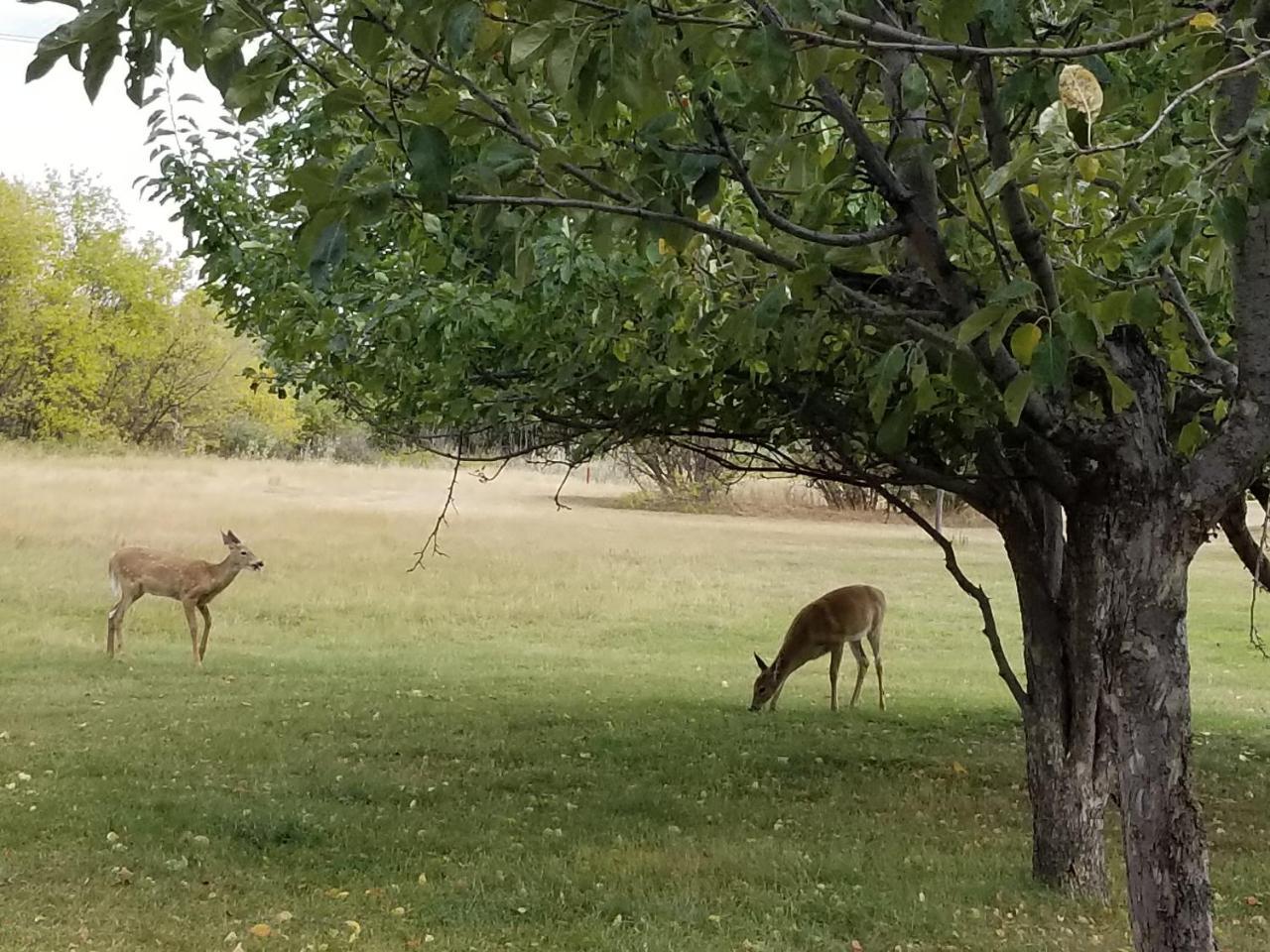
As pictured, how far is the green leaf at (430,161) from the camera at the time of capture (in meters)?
1.74

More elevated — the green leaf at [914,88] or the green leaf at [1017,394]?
the green leaf at [914,88]

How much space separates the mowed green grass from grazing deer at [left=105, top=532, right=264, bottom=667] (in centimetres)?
61

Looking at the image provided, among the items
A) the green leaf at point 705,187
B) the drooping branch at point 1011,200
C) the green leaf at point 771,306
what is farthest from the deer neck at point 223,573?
the green leaf at point 705,187

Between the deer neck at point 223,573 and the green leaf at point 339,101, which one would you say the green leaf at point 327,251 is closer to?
the green leaf at point 339,101

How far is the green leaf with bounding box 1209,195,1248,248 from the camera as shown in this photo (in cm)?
188

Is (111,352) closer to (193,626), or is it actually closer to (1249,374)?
(193,626)

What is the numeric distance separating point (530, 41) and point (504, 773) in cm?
624

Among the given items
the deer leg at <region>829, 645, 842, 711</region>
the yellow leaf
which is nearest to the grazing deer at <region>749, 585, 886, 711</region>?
the deer leg at <region>829, 645, 842, 711</region>

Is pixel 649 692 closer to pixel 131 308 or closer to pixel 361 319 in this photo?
pixel 361 319

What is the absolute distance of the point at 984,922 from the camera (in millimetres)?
4875

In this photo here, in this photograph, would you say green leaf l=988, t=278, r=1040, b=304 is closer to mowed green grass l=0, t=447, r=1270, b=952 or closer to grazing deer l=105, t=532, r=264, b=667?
mowed green grass l=0, t=447, r=1270, b=952

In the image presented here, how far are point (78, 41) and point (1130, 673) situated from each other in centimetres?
242

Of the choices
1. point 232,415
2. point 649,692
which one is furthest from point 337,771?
point 232,415

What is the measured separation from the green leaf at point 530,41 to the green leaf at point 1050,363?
3.11 ft
